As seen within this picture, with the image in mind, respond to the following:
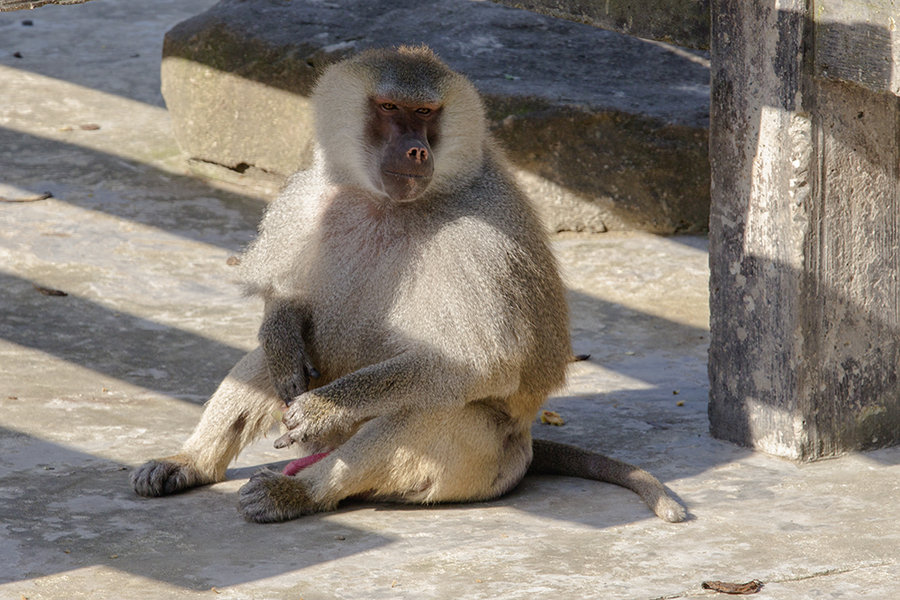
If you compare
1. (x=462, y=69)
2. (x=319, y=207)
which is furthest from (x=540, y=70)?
(x=319, y=207)

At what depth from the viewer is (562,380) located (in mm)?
3963

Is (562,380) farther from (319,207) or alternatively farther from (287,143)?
(287,143)

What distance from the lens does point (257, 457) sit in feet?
14.8

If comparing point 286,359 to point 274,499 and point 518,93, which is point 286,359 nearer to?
point 274,499

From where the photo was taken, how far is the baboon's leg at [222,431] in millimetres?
4008

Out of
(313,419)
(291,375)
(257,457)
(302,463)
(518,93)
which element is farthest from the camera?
(518,93)

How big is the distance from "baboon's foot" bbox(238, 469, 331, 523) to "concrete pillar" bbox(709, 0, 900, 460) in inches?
61.9

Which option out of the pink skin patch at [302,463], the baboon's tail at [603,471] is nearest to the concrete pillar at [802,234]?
the baboon's tail at [603,471]

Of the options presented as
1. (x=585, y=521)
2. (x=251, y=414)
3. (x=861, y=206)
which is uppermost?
(x=861, y=206)

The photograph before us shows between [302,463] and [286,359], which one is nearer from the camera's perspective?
[286,359]

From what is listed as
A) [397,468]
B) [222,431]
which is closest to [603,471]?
[397,468]

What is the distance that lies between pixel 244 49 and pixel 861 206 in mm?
4558

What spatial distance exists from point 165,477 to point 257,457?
543 mm

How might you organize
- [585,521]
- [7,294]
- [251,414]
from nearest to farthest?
[585,521] < [251,414] < [7,294]
